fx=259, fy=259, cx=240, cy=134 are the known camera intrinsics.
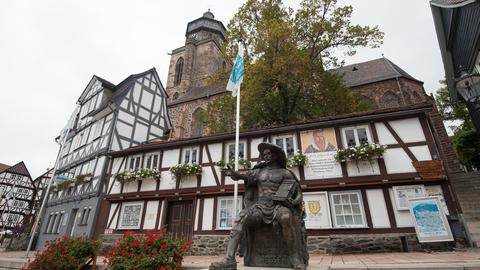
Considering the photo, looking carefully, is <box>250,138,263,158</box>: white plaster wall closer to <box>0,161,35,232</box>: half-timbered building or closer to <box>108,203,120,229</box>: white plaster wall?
<box>108,203,120,229</box>: white plaster wall

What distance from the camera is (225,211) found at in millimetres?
10742

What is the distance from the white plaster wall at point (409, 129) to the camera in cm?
927

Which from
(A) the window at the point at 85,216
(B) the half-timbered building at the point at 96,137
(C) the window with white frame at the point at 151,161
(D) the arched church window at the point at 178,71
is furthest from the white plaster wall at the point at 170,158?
(D) the arched church window at the point at 178,71

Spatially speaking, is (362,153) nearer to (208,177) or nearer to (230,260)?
(208,177)

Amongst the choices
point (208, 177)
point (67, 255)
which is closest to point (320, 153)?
point (208, 177)

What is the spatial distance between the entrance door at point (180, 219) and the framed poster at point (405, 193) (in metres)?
7.87

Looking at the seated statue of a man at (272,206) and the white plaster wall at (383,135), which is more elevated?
the white plaster wall at (383,135)

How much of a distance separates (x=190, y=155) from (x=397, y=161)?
860 centimetres

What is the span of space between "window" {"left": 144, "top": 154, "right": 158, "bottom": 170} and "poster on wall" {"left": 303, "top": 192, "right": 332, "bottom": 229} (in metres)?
7.57

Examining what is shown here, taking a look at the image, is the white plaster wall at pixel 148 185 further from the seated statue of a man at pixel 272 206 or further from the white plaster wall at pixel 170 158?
the seated statue of a man at pixel 272 206

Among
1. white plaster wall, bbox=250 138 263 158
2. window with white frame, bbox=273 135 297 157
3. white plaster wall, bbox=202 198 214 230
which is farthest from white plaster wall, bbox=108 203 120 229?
window with white frame, bbox=273 135 297 157

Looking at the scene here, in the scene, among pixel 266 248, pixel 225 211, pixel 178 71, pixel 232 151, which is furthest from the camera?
pixel 178 71

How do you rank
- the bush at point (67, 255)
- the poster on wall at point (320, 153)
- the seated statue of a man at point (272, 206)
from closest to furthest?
1. the seated statue of a man at point (272, 206)
2. the bush at point (67, 255)
3. the poster on wall at point (320, 153)

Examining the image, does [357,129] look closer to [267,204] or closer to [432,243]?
[432,243]
